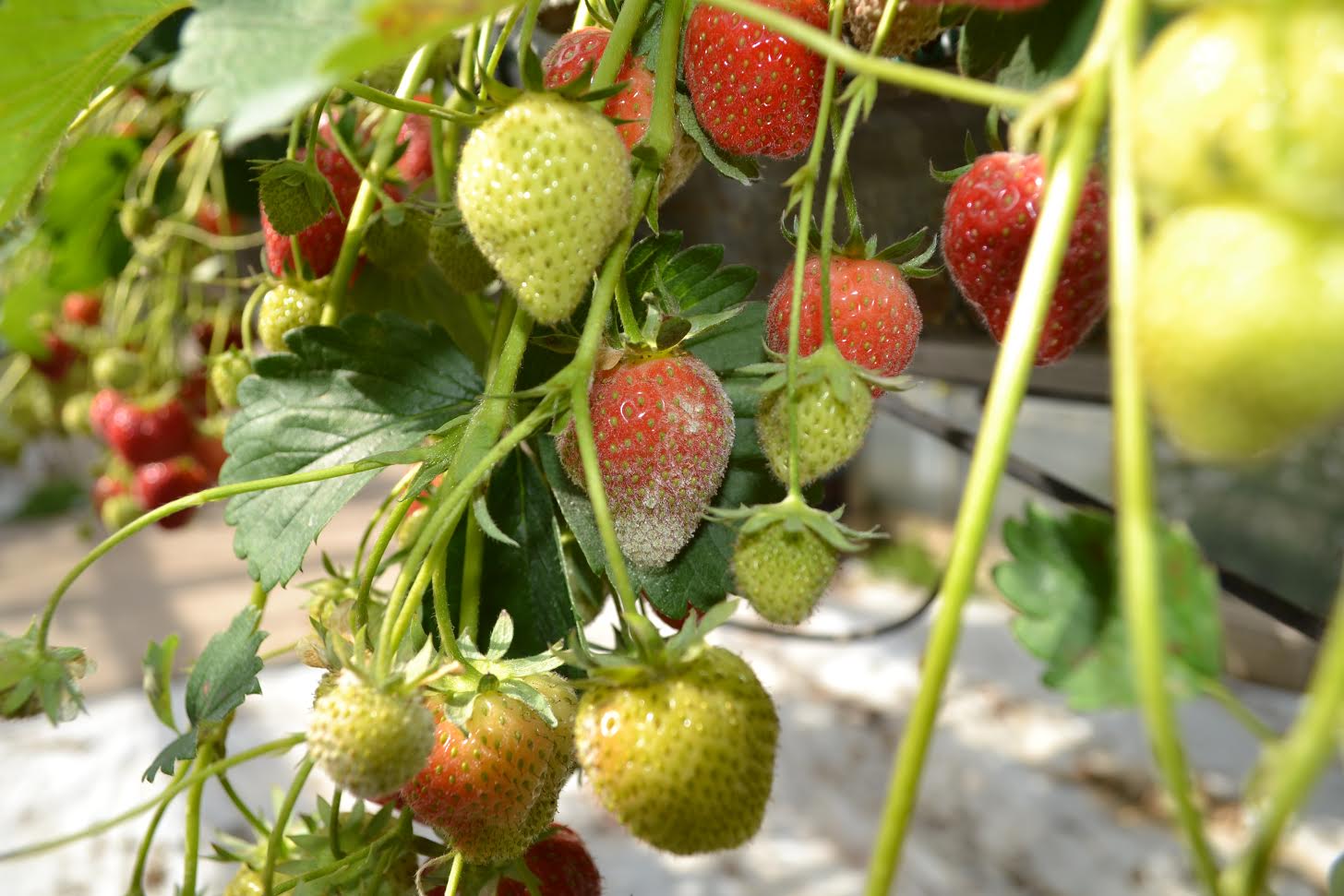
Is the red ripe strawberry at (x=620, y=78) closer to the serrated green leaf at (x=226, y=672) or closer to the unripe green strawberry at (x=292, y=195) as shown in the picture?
the unripe green strawberry at (x=292, y=195)

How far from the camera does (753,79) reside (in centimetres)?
35

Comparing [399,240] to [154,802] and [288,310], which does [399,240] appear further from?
[154,802]

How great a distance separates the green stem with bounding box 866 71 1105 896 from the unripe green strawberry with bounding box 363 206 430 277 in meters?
0.39

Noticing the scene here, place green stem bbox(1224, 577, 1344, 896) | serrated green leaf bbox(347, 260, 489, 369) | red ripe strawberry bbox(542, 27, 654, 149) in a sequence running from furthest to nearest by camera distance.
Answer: serrated green leaf bbox(347, 260, 489, 369) < red ripe strawberry bbox(542, 27, 654, 149) < green stem bbox(1224, 577, 1344, 896)

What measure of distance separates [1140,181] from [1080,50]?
A: 0.13m

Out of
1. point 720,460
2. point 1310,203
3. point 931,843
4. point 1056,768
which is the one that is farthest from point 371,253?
point 1056,768

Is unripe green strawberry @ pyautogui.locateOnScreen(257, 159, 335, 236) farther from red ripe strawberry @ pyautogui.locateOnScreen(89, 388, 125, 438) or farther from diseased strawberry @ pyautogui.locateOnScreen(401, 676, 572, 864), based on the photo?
red ripe strawberry @ pyautogui.locateOnScreen(89, 388, 125, 438)

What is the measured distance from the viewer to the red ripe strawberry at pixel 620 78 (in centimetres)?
36

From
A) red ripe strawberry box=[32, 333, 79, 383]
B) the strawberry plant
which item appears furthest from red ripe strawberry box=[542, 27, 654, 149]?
red ripe strawberry box=[32, 333, 79, 383]

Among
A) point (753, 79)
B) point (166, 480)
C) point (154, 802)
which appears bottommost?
point (166, 480)

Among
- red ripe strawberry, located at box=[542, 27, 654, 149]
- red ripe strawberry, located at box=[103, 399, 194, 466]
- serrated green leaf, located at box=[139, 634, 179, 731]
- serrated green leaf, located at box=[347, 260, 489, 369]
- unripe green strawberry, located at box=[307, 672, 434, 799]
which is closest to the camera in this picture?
unripe green strawberry, located at box=[307, 672, 434, 799]

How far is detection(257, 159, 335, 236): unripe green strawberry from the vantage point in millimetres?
449

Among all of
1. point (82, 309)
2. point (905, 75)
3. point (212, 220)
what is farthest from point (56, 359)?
point (905, 75)

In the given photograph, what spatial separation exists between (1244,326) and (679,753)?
0.19m
